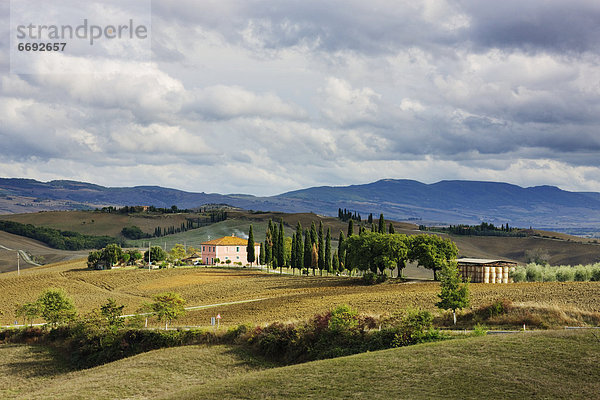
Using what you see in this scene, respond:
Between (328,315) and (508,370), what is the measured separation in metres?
18.3

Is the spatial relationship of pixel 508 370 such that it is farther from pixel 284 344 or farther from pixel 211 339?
pixel 211 339

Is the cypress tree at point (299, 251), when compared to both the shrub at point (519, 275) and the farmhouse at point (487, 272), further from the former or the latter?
the shrub at point (519, 275)

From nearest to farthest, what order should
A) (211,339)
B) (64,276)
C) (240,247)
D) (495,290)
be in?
(211,339) < (495,290) < (64,276) < (240,247)

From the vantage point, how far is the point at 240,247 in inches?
6437

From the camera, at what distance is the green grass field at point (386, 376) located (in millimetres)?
31031

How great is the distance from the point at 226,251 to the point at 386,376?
130863 mm

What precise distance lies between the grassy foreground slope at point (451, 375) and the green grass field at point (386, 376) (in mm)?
50

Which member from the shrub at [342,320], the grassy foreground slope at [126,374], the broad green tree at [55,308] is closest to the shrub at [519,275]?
the shrub at [342,320]

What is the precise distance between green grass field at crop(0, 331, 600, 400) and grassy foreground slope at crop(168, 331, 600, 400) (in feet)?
0.16

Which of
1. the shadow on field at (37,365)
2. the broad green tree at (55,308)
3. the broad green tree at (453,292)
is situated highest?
the broad green tree at (453,292)

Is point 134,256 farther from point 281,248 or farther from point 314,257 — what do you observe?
point 314,257

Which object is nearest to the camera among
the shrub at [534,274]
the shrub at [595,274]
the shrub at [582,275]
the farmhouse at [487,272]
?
the shrub at [595,274]

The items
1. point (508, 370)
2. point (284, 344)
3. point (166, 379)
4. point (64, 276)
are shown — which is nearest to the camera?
point (508, 370)

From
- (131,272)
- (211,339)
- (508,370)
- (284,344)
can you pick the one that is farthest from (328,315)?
(131,272)
